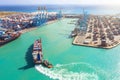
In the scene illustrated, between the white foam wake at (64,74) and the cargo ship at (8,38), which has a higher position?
the cargo ship at (8,38)

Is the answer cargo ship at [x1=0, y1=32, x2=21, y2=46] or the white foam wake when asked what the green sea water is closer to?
the white foam wake

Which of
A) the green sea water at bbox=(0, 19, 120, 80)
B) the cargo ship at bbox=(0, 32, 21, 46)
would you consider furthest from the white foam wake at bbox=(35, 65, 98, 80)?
→ the cargo ship at bbox=(0, 32, 21, 46)

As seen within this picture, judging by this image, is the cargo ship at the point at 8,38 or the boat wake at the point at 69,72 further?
the cargo ship at the point at 8,38

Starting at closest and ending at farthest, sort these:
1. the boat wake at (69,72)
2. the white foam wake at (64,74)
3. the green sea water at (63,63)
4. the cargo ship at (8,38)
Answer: the white foam wake at (64,74)
the boat wake at (69,72)
the green sea water at (63,63)
the cargo ship at (8,38)

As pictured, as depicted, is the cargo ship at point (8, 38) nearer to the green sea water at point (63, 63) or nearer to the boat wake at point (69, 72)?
the green sea water at point (63, 63)

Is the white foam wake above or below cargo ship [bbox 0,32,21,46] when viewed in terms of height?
below

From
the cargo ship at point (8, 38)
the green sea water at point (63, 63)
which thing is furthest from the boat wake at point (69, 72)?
the cargo ship at point (8, 38)

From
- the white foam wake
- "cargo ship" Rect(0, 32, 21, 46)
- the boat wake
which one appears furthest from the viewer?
"cargo ship" Rect(0, 32, 21, 46)

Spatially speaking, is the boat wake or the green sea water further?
the green sea water

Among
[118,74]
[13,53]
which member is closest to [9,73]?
[13,53]
